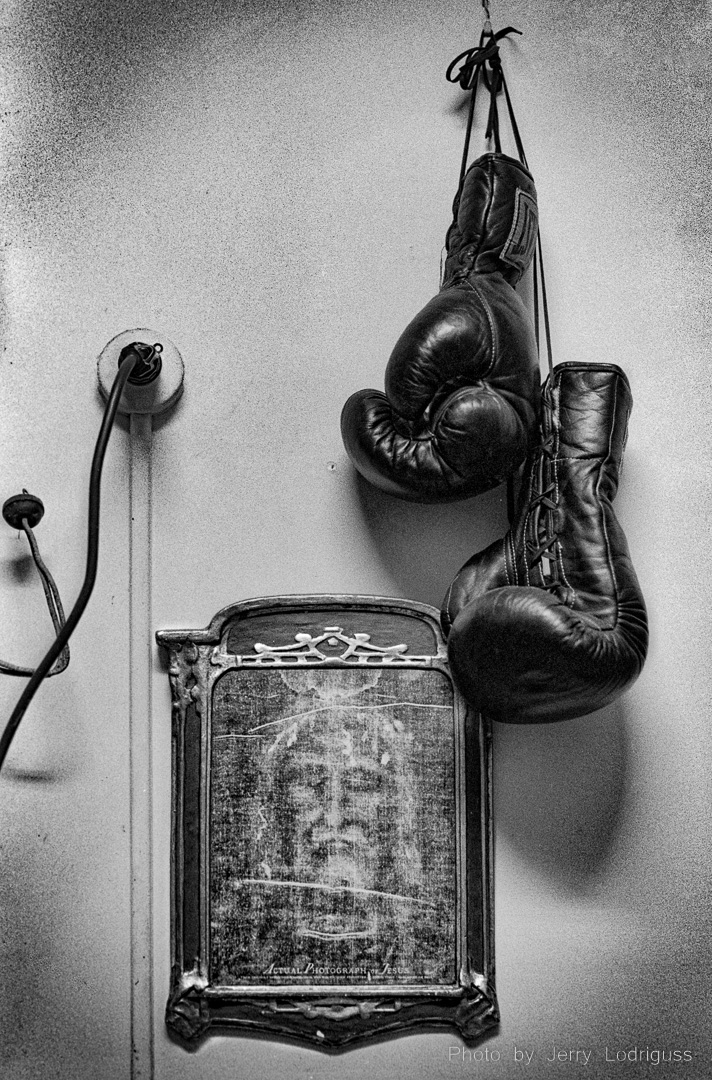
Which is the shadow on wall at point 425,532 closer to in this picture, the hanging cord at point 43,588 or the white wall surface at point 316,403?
the white wall surface at point 316,403

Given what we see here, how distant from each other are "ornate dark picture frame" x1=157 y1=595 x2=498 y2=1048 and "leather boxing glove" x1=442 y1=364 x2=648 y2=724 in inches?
6.1

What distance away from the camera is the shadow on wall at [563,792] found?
1.46m

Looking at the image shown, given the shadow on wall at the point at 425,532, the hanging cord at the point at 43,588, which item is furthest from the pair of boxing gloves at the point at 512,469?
the hanging cord at the point at 43,588

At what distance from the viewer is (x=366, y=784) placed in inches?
56.2

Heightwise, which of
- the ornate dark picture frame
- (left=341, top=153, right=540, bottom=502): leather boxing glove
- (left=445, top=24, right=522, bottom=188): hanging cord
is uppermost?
(left=445, top=24, right=522, bottom=188): hanging cord

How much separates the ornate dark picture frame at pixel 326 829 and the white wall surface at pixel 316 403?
5 centimetres

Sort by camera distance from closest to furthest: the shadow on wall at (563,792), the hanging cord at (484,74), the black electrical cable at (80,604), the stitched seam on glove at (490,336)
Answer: the black electrical cable at (80,604)
the stitched seam on glove at (490,336)
the shadow on wall at (563,792)
the hanging cord at (484,74)

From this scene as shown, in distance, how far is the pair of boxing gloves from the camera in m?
1.26

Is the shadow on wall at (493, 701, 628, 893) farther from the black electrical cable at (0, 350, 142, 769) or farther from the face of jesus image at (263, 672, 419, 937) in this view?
the black electrical cable at (0, 350, 142, 769)

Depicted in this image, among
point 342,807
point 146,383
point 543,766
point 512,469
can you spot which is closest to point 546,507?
point 512,469

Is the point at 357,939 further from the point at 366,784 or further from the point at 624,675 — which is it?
the point at 624,675

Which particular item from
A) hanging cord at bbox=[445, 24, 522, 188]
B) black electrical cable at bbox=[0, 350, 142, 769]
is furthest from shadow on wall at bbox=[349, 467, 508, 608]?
hanging cord at bbox=[445, 24, 522, 188]

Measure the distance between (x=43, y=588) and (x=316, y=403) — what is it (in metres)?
0.53

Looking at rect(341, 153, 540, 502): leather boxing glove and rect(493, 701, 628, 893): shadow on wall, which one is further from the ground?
rect(341, 153, 540, 502): leather boxing glove
